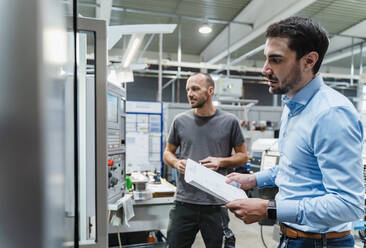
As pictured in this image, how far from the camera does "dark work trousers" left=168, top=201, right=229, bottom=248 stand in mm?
1611

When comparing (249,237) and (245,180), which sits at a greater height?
(245,180)

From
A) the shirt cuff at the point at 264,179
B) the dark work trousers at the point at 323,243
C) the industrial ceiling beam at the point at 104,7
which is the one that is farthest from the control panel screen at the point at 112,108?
the industrial ceiling beam at the point at 104,7

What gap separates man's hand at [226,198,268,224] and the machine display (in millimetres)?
901

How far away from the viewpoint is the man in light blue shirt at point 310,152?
723 mm

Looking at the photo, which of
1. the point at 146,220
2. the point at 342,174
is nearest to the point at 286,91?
the point at 342,174

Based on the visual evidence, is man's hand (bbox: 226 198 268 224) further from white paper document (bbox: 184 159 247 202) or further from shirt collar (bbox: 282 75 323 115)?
shirt collar (bbox: 282 75 323 115)

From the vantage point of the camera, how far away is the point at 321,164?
75 cm

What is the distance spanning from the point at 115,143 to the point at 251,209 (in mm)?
1038

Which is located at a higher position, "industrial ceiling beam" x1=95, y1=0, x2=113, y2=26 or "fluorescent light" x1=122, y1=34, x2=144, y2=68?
"industrial ceiling beam" x1=95, y1=0, x2=113, y2=26

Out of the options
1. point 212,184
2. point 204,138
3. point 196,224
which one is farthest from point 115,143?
point 212,184

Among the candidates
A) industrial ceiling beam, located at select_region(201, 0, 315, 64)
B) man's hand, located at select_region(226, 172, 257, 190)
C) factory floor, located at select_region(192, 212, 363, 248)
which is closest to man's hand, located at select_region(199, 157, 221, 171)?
man's hand, located at select_region(226, 172, 257, 190)

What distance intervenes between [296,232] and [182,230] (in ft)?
3.03

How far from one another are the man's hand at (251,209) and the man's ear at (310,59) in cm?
47

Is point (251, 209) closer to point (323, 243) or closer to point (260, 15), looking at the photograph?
point (323, 243)
